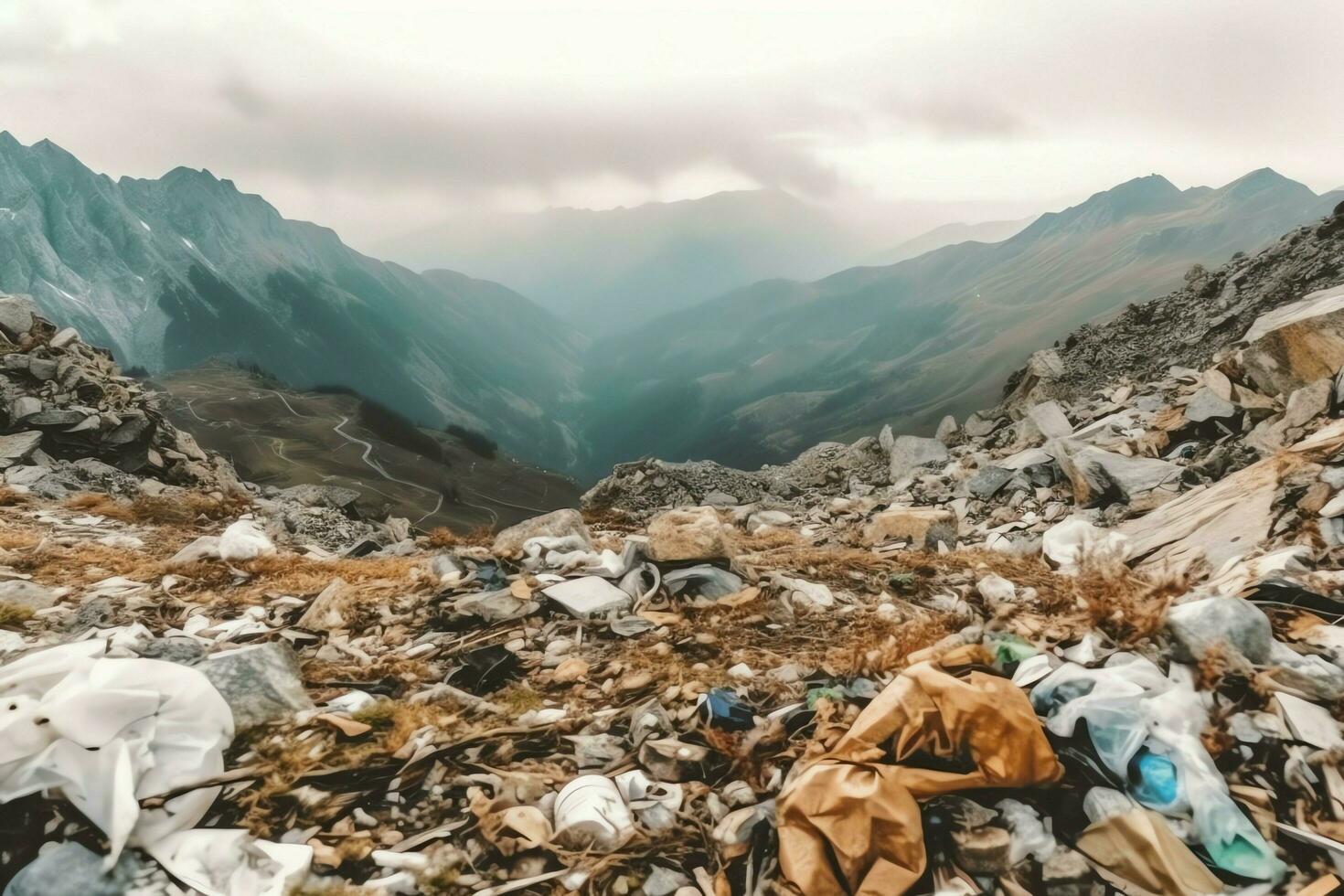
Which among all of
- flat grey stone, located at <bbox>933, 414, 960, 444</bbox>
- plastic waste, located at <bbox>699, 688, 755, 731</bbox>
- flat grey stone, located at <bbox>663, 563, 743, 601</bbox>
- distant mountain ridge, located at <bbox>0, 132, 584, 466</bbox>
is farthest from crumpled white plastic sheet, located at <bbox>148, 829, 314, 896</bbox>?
distant mountain ridge, located at <bbox>0, 132, 584, 466</bbox>

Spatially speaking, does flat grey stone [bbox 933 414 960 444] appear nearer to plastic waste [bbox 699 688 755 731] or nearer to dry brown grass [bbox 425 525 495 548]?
dry brown grass [bbox 425 525 495 548]

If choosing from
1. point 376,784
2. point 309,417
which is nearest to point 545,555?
point 376,784

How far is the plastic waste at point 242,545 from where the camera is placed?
6.49 m

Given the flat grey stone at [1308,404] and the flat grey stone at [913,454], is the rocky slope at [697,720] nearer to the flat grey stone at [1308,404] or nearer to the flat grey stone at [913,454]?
the flat grey stone at [1308,404]

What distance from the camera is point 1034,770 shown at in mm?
2348

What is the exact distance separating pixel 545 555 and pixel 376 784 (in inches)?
144

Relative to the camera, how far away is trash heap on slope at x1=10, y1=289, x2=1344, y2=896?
2.20 metres

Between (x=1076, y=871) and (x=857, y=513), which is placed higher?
(x=1076, y=871)

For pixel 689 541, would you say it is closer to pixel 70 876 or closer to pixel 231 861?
pixel 231 861

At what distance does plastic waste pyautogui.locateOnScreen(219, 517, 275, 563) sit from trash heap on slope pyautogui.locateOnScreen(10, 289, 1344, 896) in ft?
1.77

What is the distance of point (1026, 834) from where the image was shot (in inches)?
88.9

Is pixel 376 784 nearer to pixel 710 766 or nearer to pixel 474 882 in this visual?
pixel 474 882

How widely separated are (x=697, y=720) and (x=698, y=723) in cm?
2

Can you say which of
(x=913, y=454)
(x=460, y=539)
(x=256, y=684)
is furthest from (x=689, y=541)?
(x=913, y=454)
